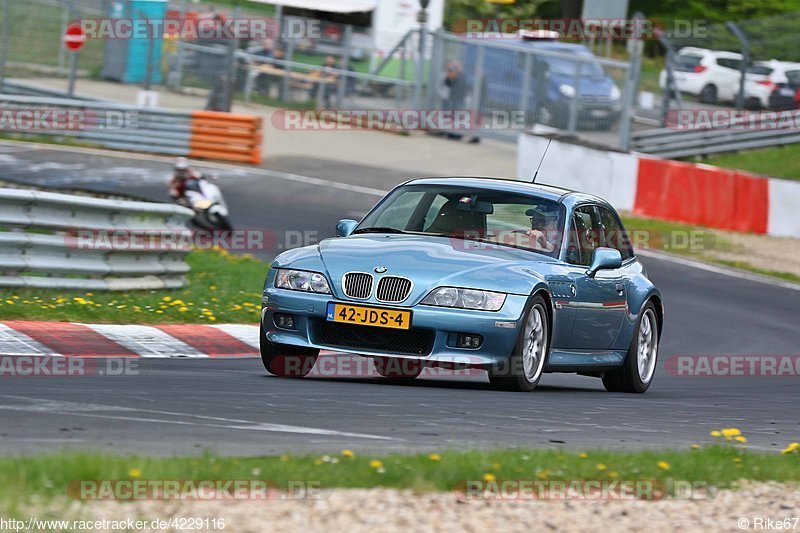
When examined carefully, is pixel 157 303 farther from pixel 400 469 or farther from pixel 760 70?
pixel 760 70

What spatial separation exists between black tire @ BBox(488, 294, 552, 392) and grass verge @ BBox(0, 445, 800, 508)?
189 centimetres

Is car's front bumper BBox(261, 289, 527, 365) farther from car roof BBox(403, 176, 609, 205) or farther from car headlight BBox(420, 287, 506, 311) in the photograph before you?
car roof BBox(403, 176, 609, 205)

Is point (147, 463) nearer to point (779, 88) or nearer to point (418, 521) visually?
point (418, 521)

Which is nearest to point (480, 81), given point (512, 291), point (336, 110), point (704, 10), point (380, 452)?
point (336, 110)

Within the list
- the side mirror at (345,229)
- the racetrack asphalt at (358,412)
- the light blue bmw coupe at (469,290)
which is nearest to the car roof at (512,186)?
the light blue bmw coupe at (469,290)

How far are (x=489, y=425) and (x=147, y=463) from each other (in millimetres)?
2405

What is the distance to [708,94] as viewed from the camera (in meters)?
27.9

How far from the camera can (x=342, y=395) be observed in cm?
816

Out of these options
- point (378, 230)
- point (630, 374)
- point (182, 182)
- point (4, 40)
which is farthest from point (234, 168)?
point (378, 230)

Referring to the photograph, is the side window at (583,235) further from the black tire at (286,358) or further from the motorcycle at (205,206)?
the motorcycle at (205,206)

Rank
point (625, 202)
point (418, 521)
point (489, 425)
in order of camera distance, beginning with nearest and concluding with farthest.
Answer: point (418, 521) → point (489, 425) → point (625, 202)

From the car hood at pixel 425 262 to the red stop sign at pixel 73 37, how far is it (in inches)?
882

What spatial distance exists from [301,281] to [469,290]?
1.05 meters

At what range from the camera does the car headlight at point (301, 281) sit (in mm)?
8691
